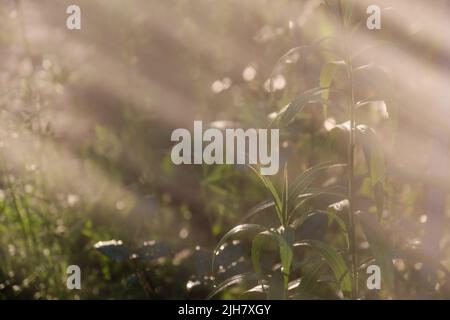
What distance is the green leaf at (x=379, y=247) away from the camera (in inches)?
50.9

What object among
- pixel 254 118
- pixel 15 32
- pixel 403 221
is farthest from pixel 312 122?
pixel 15 32

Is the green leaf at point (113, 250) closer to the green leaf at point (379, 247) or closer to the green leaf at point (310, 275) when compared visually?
the green leaf at point (310, 275)

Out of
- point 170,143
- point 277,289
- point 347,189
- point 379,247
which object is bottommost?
point 277,289

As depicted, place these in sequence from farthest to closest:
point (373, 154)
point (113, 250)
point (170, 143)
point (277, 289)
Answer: point (170, 143)
point (113, 250)
point (277, 289)
point (373, 154)

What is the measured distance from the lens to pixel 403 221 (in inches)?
74.7

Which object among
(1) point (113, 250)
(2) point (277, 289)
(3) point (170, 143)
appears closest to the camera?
(2) point (277, 289)

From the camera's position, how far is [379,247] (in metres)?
1.33

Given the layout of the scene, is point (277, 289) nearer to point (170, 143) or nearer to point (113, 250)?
point (113, 250)

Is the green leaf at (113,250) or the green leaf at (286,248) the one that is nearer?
the green leaf at (286,248)

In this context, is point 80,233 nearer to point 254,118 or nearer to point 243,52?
point 254,118

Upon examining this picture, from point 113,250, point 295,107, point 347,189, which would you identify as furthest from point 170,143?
point 295,107

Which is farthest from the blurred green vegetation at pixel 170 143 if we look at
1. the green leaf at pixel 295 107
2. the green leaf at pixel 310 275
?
the green leaf at pixel 295 107

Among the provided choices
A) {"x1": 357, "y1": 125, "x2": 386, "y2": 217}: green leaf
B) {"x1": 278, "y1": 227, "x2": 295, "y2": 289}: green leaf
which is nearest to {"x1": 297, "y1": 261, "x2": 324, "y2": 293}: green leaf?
{"x1": 278, "y1": 227, "x2": 295, "y2": 289}: green leaf
